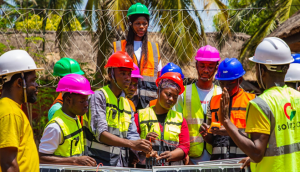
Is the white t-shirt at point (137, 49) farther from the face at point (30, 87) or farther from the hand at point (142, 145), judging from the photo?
the face at point (30, 87)

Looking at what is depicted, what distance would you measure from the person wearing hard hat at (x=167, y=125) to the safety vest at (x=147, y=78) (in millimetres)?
765

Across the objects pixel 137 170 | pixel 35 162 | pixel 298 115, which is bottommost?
pixel 137 170

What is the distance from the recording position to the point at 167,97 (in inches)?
182

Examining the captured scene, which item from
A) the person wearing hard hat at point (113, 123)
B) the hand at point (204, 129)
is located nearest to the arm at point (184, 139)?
the hand at point (204, 129)

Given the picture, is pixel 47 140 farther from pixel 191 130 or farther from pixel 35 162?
pixel 191 130

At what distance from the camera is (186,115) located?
5105 millimetres

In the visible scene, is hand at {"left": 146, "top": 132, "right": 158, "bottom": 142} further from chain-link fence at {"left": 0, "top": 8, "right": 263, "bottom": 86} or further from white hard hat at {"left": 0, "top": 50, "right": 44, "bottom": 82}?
chain-link fence at {"left": 0, "top": 8, "right": 263, "bottom": 86}

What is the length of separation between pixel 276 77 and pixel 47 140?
220cm

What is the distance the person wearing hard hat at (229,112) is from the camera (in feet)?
15.0

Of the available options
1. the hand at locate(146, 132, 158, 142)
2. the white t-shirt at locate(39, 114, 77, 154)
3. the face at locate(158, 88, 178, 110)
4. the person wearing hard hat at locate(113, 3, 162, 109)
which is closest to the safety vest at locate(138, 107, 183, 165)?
the face at locate(158, 88, 178, 110)

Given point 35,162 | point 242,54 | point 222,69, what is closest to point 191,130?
point 222,69

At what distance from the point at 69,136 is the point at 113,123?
0.57 m

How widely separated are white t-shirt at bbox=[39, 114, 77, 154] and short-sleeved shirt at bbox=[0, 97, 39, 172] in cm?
61

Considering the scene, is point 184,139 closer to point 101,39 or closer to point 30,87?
point 30,87
